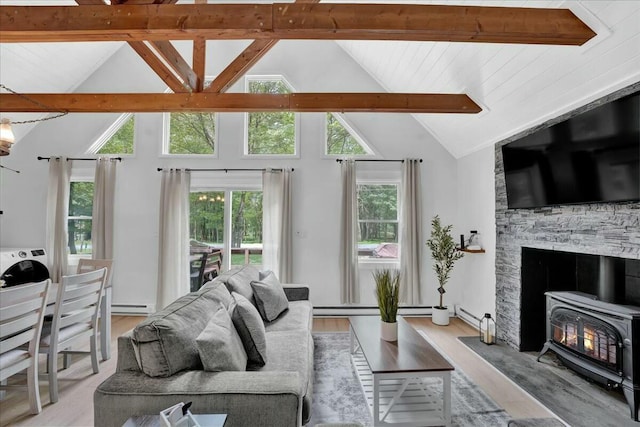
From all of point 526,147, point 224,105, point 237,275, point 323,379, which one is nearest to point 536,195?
point 526,147

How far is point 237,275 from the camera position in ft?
10.4

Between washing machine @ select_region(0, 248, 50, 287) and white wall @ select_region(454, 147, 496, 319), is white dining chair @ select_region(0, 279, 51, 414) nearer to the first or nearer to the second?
washing machine @ select_region(0, 248, 50, 287)

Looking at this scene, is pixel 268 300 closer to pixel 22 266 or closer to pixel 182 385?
pixel 182 385

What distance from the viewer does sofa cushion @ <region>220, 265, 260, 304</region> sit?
2.88 meters

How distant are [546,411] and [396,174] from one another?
332 cm

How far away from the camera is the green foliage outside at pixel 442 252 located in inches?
178

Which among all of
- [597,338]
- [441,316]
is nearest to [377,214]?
[441,316]

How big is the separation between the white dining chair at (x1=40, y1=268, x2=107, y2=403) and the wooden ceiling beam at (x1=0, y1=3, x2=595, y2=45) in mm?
1871

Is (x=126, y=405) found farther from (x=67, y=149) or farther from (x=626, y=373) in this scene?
(x=67, y=149)

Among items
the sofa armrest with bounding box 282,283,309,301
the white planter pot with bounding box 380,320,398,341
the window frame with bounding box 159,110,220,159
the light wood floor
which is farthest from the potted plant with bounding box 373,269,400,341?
the window frame with bounding box 159,110,220,159

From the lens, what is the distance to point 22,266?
4391mm

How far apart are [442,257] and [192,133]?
4.20 meters

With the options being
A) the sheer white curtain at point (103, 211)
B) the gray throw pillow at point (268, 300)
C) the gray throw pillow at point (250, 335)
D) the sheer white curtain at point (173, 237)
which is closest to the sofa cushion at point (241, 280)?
the gray throw pillow at point (268, 300)

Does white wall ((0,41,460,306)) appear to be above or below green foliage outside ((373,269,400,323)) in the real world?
above
